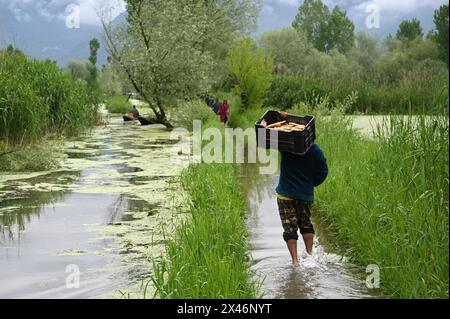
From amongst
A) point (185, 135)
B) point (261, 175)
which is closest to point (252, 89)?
point (185, 135)

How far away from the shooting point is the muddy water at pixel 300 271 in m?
5.19

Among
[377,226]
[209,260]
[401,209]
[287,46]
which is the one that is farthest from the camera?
[287,46]

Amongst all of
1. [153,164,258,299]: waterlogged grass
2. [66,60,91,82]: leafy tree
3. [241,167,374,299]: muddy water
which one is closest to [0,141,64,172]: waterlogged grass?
[153,164,258,299]: waterlogged grass

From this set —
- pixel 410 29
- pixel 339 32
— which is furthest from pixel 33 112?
pixel 339 32

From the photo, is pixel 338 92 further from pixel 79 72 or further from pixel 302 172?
pixel 302 172

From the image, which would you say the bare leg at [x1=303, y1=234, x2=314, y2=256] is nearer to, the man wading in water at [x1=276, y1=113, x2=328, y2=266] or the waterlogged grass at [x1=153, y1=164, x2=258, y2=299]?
the man wading in water at [x1=276, y1=113, x2=328, y2=266]

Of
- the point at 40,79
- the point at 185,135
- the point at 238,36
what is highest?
the point at 238,36

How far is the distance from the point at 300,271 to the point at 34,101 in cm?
1001

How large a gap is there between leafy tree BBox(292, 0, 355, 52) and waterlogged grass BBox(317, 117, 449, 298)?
3589 inches

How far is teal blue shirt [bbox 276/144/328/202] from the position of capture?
578 centimetres

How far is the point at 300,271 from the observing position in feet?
19.0

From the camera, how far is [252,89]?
77.4 feet
